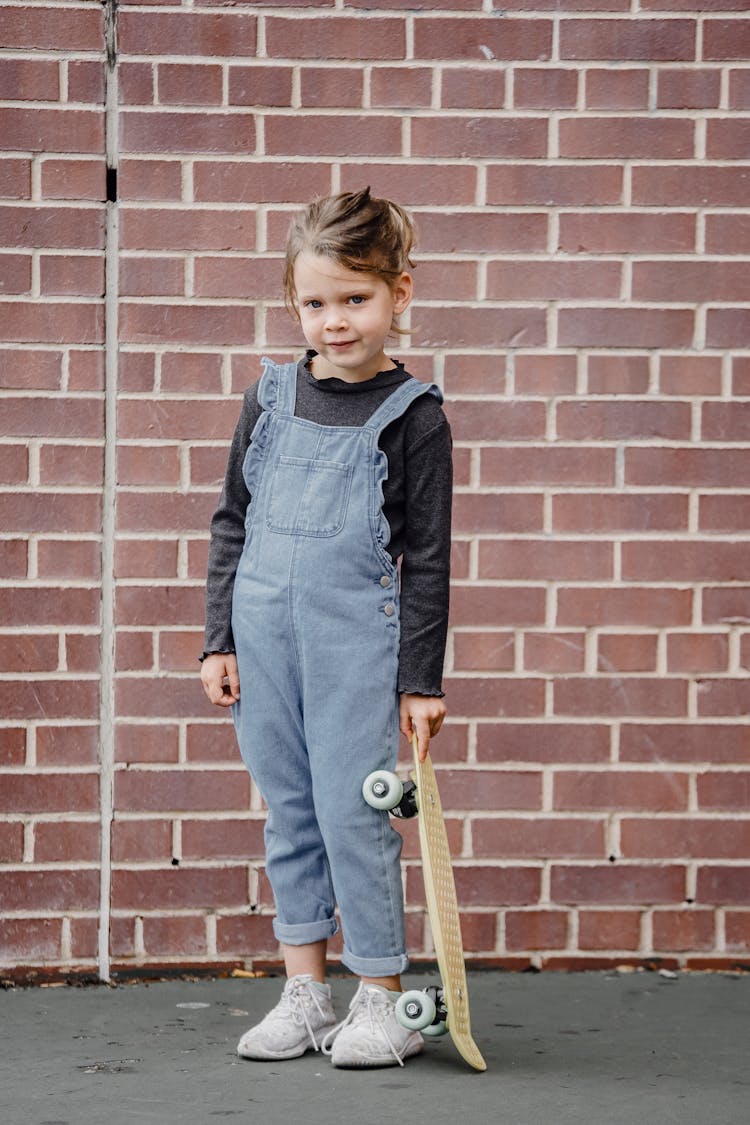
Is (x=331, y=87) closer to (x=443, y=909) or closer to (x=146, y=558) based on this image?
(x=146, y=558)

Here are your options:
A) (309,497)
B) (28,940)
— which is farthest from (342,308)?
(28,940)

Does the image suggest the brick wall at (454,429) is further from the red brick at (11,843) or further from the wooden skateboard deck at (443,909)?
the wooden skateboard deck at (443,909)

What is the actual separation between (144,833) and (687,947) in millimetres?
1368

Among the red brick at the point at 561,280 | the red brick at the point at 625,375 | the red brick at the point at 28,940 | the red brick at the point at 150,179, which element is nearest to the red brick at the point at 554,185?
the red brick at the point at 561,280

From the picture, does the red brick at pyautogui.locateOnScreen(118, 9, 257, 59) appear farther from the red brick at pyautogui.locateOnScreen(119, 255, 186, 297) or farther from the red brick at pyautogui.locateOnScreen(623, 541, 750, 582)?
the red brick at pyautogui.locateOnScreen(623, 541, 750, 582)

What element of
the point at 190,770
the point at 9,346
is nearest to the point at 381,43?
the point at 9,346

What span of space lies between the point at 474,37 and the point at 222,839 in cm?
204

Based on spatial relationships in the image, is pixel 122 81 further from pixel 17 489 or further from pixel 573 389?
pixel 573 389

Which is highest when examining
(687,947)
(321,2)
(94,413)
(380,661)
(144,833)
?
(321,2)

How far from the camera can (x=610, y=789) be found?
326cm

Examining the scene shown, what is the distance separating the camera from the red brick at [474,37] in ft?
10.5

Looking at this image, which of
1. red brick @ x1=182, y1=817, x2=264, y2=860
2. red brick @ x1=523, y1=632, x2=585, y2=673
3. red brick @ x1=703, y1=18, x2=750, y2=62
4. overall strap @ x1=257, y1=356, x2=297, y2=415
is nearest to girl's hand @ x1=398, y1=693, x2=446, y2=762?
overall strap @ x1=257, y1=356, x2=297, y2=415

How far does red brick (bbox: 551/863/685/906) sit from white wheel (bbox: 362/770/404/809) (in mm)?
922

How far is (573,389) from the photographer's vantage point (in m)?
3.25
